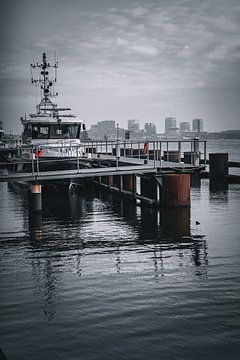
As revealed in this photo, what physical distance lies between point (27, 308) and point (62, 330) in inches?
47.8

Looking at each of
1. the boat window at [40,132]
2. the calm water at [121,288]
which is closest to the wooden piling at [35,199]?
the calm water at [121,288]

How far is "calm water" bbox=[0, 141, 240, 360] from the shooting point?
656cm

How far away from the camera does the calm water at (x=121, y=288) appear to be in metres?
6.56

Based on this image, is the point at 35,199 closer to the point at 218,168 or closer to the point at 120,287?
the point at 120,287

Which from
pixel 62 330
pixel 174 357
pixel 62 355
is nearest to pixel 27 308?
pixel 62 330

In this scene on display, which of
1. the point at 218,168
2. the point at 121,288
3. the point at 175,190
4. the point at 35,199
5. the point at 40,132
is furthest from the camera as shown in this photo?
the point at 218,168

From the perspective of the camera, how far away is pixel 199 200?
2244 centimetres

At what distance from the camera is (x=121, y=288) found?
29.2ft

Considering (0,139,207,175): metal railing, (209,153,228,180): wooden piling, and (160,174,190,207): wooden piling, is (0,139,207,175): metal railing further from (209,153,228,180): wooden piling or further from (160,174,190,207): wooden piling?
(209,153,228,180): wooden piling

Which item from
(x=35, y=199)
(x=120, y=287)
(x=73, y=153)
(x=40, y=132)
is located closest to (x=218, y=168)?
(x=73, y=153)

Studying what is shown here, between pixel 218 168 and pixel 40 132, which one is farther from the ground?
pixel 40 132

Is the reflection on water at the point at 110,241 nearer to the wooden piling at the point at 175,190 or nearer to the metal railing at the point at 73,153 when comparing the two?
the wooden piling at the point at 175,190

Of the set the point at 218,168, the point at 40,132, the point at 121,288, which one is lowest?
the point at 121,288

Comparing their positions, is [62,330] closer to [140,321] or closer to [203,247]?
[140,321]
